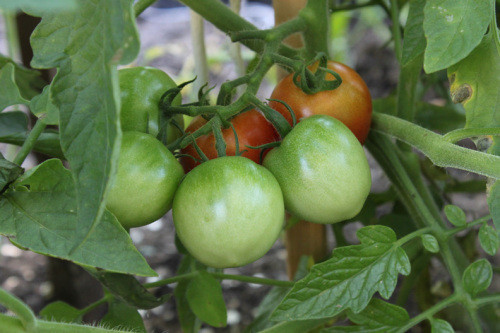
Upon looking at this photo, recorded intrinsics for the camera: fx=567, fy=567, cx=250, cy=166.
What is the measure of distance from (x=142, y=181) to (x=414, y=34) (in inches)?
13.3

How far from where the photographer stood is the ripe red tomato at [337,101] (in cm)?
69

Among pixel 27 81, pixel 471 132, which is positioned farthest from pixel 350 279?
pixel 27 81

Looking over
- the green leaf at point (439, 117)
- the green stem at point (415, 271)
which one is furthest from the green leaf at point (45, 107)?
the green leaf at point (439, 117)

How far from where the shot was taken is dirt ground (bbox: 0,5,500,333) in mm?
1463

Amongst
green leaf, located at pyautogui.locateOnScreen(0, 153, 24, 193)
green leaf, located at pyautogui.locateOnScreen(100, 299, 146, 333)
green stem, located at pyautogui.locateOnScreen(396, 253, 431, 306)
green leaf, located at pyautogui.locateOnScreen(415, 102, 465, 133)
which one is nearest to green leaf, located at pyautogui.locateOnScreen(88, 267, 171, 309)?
green leaf, located at pyautogui.locateOnScreen(100, 299, 146, 333)

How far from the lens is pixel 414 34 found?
0.63m

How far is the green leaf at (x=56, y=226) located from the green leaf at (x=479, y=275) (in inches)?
14.3

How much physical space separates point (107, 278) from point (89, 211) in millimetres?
273

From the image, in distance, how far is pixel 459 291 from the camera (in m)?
0.64

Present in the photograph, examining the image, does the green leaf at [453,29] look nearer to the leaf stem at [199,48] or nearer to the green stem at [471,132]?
the green stem at [471,132]

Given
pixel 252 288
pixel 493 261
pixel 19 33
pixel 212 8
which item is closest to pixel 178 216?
pixel 212 8

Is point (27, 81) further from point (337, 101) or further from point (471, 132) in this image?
point (471, 132)

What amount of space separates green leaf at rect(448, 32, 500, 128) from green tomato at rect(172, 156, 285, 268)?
0.81ft

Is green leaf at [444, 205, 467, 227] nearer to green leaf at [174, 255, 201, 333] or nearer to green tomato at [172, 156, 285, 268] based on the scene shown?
green tomato at [172, 156, 285, 268]
